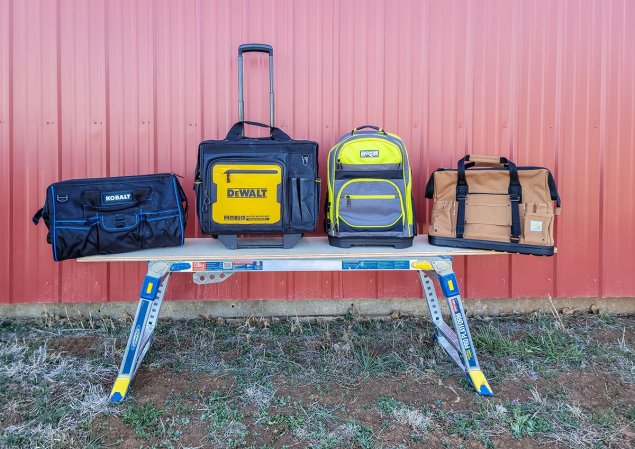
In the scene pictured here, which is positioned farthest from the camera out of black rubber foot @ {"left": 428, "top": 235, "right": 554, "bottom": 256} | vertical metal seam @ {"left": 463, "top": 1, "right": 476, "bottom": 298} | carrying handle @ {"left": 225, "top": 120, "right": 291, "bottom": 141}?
vertical metal seam @ {"left": 463, "top": 1, "right": 476, "bottom": 298}

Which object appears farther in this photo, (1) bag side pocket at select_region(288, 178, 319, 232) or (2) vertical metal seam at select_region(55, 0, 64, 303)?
(2) vertical metal seam at select_region(55, 0, 64, 303)

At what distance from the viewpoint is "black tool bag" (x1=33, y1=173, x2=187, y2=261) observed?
2008 millimetres

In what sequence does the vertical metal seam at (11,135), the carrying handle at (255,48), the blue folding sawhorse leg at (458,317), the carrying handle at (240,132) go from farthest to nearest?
the vertical metal seam at (11,135)
the carrying handle at (255,48)
the carrying handle at (240,132)
the blue folding sawhorse leg at (458,317)

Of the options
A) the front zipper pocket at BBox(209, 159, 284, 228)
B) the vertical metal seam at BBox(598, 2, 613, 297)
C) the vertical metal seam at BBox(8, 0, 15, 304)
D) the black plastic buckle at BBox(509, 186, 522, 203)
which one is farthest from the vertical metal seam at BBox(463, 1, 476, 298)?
the vertical metal seam at BBox(8, 0, 15, 304)

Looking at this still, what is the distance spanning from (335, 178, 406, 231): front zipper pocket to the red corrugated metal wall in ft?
2.26

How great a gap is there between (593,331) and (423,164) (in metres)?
1.65

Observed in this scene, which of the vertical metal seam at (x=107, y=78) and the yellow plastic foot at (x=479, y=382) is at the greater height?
the vertical metal seam at (x=107, y=78)

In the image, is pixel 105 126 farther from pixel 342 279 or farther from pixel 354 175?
pixel 342 279

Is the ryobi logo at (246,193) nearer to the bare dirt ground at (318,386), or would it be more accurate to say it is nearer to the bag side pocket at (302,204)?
the bag side pocket at (302,204)

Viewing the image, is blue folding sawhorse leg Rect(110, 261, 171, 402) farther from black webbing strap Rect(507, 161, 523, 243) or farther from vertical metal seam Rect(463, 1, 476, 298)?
vertical metal seam Rect(463, 1, 476, 298)

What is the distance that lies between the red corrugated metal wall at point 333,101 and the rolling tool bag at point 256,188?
0.66 m

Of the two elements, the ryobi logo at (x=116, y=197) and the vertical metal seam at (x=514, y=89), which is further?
the vertical metal seam at (x=514, y=89)

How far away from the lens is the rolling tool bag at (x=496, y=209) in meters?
2.12

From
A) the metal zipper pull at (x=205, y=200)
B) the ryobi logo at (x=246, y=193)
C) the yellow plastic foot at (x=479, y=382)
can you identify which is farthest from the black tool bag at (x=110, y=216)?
the yellow plastic foot at (x=479, y=382)
